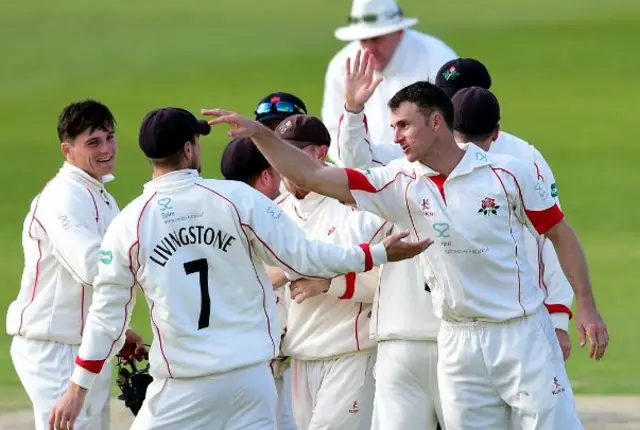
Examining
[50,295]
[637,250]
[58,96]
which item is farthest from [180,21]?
[50,295]

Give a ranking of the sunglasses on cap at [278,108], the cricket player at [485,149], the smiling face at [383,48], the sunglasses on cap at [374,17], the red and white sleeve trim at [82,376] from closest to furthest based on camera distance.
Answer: the red and white sleeve trim at [82,376], the cricket player at [485,149], the sunglasses on cap at [278,108], the smiling face at [383,48], the sunglasses on cap at [374,17]

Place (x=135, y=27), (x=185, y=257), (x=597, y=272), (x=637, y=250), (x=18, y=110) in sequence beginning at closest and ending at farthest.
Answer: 1. (x=185, y=257)
2. (x=597, y=272)
3. (x=637, y=250)
4. (x=18, y=110)
5. (x=135, y=27)

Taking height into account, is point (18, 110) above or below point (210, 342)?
below

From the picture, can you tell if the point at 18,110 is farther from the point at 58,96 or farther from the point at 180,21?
the point at 180,21

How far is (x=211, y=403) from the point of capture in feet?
20.0

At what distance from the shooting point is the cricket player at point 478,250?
248 inches

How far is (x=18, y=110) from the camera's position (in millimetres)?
22812

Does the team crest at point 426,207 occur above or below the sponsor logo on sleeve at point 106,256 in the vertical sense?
above

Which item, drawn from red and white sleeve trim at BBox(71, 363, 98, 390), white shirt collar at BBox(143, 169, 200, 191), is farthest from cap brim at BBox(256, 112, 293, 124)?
red and white sleeve trim at BBox(71, 363, 98, 390)

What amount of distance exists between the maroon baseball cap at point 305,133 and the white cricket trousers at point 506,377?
1.19 m

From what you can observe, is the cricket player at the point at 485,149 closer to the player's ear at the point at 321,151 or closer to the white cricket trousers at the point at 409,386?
the player's ear at the point at 321,151

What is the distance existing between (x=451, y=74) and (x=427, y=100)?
3.71ft

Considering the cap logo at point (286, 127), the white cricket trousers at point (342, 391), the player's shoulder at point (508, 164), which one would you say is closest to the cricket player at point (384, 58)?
the cap logo at point (286, 127)

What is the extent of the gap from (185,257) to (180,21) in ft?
73.1
